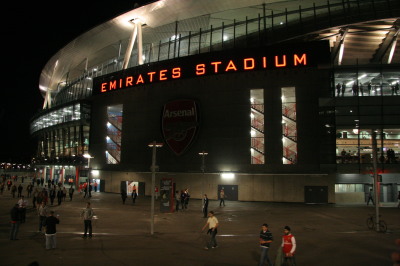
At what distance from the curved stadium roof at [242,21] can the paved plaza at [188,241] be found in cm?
2316

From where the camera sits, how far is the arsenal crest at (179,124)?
38.2m

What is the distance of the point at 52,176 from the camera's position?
69188 millimetres

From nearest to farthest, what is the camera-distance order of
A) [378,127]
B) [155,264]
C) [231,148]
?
[155,264] < [378,127] < [231,148]

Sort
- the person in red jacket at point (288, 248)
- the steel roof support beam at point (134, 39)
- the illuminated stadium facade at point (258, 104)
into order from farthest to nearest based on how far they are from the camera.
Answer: the steel roof support beam at point (134, 39) < the illuminated stadium facade at point (258, 104) < the person in red jacket at point (288, 248)

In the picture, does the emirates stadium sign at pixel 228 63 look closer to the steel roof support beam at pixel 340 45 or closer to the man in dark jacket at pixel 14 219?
the steel roof support beam at pixel 340 45

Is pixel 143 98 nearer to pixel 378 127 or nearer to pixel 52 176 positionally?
pixel 378 127

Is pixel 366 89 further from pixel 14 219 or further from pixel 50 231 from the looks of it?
pixel 14 219

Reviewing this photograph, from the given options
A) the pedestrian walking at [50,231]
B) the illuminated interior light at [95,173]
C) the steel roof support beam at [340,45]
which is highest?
the steel roof support beam at [340,45]

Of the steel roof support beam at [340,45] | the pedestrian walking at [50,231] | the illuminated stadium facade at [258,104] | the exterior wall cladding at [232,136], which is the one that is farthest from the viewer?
the steel roof support beam at [340,45]

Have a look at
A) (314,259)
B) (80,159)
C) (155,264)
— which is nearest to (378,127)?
(314,259)

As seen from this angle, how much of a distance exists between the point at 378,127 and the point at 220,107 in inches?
659

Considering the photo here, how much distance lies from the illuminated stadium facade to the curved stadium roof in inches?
6.8

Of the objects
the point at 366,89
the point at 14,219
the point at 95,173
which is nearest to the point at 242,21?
the point at 366,89

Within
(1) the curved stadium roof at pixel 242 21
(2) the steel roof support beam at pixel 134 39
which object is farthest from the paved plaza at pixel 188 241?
(2) the steel roof support beam at pixel 134 39
